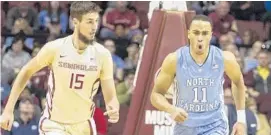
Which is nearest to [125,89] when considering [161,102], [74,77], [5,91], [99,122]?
[5,91]

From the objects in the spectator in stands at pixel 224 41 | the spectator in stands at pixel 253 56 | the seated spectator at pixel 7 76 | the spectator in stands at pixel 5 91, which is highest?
the spectator in stands at pixel 224 41

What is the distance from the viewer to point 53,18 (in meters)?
16.5

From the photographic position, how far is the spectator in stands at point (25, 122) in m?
12.9

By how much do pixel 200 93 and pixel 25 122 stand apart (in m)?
4.65

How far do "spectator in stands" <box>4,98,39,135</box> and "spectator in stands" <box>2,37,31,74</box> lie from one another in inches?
82.7

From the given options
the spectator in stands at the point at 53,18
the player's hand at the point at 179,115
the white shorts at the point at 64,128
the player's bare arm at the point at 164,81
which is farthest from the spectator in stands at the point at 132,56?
the player's hand at the point at 179,115

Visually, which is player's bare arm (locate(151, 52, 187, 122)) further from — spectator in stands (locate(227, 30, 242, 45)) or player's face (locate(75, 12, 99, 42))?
spectator in stands (locate(227, 30, 242, 45))

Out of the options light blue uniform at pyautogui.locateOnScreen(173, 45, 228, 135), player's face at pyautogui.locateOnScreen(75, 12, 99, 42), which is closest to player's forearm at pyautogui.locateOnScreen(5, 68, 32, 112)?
player's face at pyautogui.locateOnScreen(75, 12, 99, 42)

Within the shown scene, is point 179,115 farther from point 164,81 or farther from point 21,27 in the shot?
point 21,27

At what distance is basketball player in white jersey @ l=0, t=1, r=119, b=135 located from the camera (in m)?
8.98

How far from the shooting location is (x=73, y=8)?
903cm

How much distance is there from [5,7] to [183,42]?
633 centimetres

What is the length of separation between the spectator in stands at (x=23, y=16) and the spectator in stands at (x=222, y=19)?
2947mm

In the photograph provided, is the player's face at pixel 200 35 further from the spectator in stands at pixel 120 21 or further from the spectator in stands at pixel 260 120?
the spectator in stands at pixel 120 21
